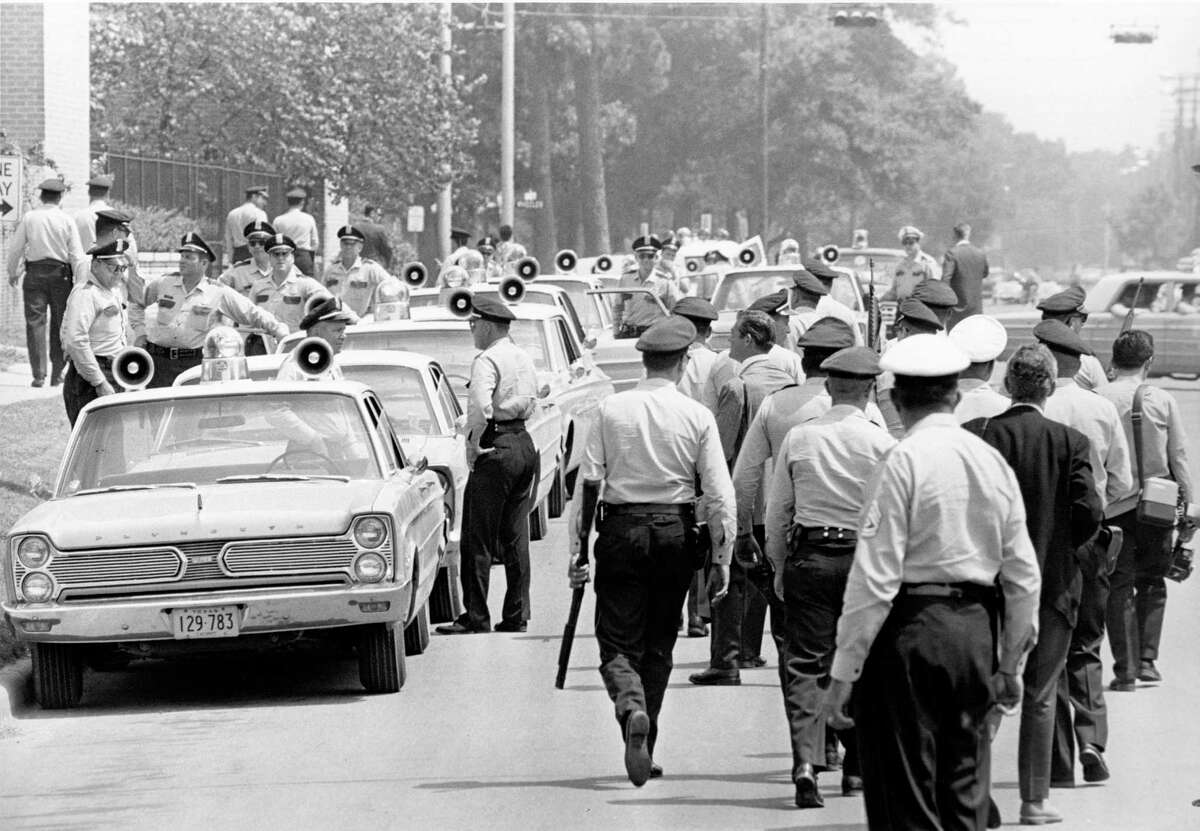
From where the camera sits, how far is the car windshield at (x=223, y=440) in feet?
34.7

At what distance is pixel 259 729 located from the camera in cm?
947

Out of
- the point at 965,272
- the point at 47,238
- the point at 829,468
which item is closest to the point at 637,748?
the point at 829,468

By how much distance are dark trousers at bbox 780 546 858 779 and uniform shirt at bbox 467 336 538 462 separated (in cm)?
399

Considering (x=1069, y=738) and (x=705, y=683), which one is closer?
(x=1069, y=738)

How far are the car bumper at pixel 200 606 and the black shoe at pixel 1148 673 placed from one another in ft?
11.9

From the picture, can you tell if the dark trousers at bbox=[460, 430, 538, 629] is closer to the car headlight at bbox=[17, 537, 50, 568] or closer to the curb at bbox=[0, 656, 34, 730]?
the curb at bbox=[0, 656, 34, 730]

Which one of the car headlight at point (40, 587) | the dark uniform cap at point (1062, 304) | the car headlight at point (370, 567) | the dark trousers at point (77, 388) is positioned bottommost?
the car headlight at point (40, 587)

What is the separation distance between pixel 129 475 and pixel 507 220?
35488 millimetres

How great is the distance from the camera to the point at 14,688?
10.2 m

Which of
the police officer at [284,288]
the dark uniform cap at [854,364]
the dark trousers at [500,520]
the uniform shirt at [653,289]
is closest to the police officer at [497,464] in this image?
the dark trousers at [500,520]

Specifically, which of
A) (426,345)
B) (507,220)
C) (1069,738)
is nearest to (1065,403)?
(1069,738)

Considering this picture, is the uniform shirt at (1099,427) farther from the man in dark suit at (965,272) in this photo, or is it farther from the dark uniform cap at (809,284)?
the man in dark suit at (965,272)

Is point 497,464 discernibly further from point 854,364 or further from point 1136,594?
point 854,364

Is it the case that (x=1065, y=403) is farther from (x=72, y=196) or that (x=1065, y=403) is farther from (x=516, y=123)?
(x=516, y=123)
